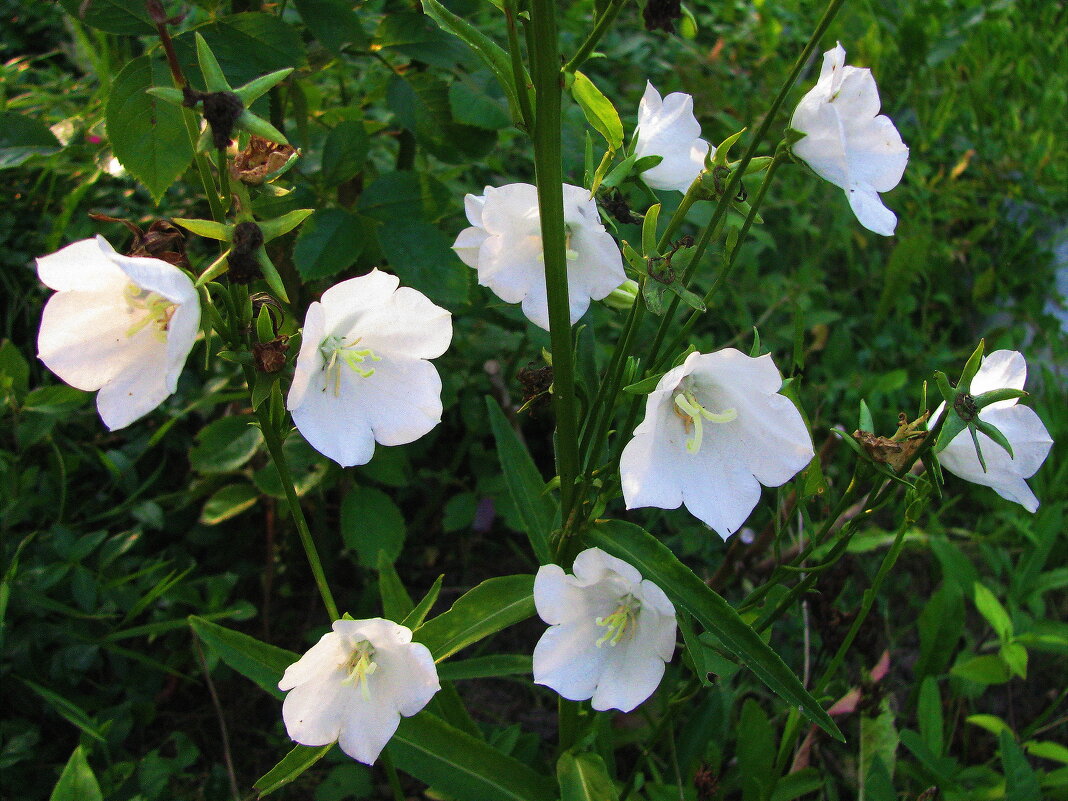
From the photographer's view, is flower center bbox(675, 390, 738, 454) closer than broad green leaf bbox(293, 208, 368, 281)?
Yes

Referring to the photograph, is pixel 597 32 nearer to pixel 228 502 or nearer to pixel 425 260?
pixel 425 260

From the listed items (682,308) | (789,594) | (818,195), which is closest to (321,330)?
(789,594)

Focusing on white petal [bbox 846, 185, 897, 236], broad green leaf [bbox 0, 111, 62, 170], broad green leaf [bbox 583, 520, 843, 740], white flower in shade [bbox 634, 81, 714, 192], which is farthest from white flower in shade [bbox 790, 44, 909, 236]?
broad green leaf [bbox 0, 111, 62, 170]

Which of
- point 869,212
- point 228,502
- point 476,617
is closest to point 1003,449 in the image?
point 869,212

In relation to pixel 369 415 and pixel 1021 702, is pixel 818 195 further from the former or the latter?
pixel 369 415

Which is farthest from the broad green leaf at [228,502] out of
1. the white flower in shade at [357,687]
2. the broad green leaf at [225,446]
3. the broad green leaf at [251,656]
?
the white flower in shade at [357,687]

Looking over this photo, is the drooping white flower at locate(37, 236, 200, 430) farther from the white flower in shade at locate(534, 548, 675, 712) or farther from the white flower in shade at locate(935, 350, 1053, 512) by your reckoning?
the white flower in shade at locate(935, 350, 1053, 512)
